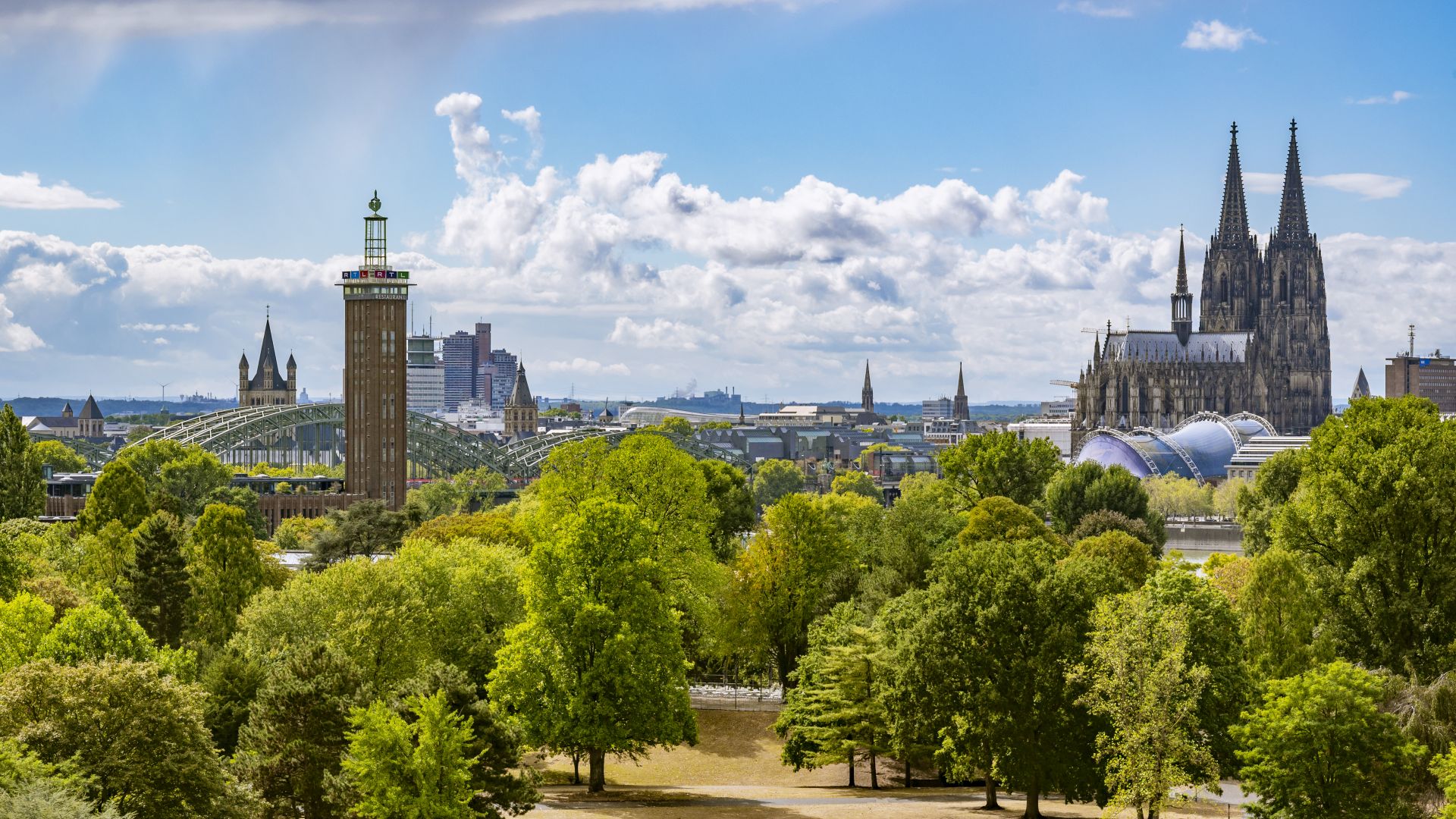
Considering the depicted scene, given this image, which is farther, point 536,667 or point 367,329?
point 367,329

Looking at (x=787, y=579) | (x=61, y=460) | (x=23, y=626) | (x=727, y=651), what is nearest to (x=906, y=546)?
(x=787, y=579)

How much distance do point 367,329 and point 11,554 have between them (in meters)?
67.1

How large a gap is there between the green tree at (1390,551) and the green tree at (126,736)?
38978 millimetres

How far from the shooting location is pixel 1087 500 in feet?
376

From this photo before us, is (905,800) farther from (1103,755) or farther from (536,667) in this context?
(536,667)

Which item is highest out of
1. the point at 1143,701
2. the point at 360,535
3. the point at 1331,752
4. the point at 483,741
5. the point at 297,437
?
the point at 297,437

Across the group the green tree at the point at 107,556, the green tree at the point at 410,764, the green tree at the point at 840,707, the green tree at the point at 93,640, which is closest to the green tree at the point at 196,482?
the green tree at the point at 107,556

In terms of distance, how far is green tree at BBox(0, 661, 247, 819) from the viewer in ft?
138

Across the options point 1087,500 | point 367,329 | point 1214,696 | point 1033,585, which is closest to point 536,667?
point 1033,585

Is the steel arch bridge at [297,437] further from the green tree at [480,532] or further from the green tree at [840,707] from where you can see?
the green tree at [840,707]

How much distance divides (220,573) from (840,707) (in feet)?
96.8

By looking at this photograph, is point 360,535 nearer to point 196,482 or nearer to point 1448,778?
point 196,482

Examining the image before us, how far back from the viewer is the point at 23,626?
5528 cm

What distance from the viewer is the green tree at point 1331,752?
154 feet
